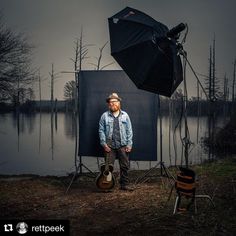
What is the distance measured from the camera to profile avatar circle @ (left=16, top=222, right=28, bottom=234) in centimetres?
483

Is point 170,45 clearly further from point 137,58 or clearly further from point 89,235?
point 89,235

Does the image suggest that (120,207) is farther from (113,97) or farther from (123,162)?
(113,97)

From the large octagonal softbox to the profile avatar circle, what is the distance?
3.45m

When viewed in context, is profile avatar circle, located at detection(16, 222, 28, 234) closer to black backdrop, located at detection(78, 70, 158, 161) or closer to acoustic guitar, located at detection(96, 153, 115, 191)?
acoustic guitar, located at detection(96, 153, 115, 191)

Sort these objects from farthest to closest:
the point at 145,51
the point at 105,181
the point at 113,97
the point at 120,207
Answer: the point at 113,97 → the point at 105,181 → the point at 120,207 → the point at 145,51

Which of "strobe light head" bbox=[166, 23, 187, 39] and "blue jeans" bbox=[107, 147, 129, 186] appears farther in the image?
"blue jeans" bbox=[107, 147, 129, 186]

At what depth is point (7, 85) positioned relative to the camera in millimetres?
34938

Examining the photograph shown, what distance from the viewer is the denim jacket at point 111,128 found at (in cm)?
865

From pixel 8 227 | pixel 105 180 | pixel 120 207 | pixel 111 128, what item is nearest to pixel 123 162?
pixel 105 180

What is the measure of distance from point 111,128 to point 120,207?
7.58 feet

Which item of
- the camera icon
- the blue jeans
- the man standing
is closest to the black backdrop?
the man standing

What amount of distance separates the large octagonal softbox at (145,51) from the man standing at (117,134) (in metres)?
1.63

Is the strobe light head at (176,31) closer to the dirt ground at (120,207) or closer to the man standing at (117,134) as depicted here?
the man standing at (117,134)

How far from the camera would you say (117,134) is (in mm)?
8641
